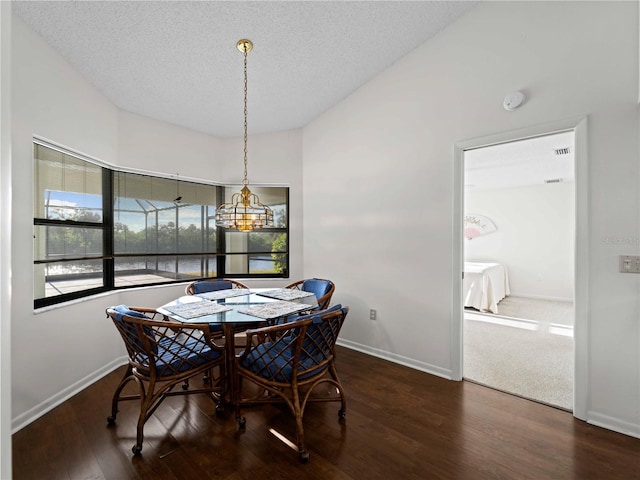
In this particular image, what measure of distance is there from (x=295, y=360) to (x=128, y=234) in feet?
9.08

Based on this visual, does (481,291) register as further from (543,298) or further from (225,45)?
(225,45)

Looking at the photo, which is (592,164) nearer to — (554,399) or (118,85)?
(554,399)

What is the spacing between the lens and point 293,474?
5.74ft

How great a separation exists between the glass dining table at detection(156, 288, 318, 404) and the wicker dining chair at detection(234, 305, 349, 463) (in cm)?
14

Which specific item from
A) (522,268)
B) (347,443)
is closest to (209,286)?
(347,443)

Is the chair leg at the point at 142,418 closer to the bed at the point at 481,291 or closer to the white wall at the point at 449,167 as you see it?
the white wall at the point at 449,167

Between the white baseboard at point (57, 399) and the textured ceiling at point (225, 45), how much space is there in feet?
9.10

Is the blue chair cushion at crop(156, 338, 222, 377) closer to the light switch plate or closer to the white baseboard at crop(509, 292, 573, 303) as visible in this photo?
the light switch plate

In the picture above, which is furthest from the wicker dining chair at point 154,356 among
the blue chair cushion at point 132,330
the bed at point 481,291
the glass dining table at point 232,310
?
the bed at point 481,291

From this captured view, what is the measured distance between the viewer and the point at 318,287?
3428mm

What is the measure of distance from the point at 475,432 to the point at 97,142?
410 cm

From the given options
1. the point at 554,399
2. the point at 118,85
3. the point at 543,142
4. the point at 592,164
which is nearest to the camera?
the point at 592,164

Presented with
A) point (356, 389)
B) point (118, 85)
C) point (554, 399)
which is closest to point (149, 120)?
point (118, 85)

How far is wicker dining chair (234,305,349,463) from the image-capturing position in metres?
1.94
